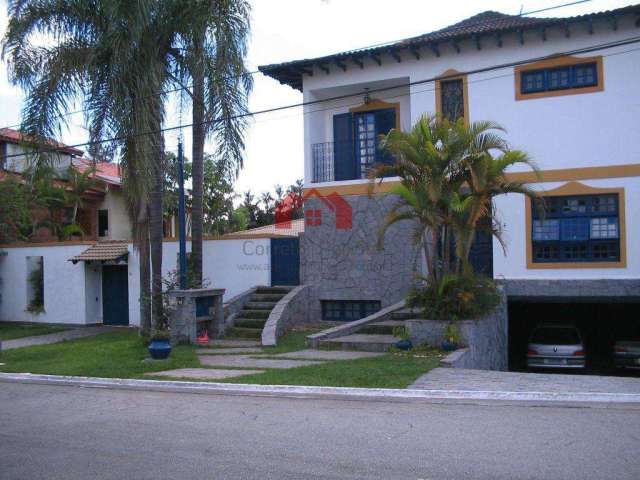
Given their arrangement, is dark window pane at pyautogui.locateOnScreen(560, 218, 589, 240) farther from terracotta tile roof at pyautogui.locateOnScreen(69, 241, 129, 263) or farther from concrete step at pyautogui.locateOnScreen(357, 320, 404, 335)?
terracotta tile roof at pyautogui.locateOnScreen(69, 241, 129, 263)

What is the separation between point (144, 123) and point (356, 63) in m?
7.17

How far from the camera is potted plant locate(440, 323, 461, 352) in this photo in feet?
43.8

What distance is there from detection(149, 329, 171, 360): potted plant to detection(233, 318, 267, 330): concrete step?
374 centimetres

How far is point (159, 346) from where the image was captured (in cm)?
1394

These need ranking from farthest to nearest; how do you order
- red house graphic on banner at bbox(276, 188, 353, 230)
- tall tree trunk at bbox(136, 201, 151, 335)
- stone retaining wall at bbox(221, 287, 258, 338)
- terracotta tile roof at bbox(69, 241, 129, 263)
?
terracotta tile roof at bbox(69, 241, 129, 263) → red house graphic on banner at bbox(276, 188, 353, 230) → stone retaining wall at bbox(221, 287, 258, 338) → tall tree trunk at bbox(136, 201, 151, 335)

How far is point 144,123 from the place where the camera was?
1473 cm

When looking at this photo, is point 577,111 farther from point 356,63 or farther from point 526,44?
point 356,63

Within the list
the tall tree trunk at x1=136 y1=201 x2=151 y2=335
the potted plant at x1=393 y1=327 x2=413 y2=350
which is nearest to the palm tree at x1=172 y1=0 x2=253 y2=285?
the tall tree trunk at x1=136 y1=201 x2=151 y2=335

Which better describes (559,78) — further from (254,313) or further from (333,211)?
(254,313)

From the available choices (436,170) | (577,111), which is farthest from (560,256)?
(436,170)

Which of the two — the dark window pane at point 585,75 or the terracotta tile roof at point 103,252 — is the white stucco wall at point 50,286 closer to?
the terracotta tile roof at point 103,252

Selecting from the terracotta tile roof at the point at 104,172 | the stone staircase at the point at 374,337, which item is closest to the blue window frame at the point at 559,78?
the stone staircase at the point at 374,337

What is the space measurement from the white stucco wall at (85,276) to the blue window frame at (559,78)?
8.77 meters

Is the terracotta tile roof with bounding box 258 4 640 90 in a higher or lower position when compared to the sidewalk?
higher
